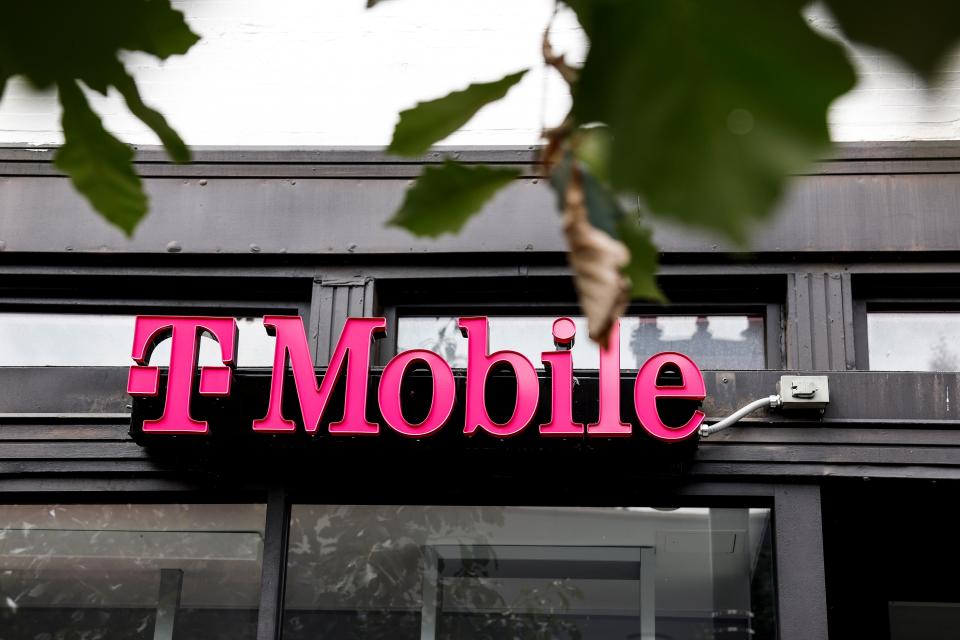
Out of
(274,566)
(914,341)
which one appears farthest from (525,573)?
(914,341)

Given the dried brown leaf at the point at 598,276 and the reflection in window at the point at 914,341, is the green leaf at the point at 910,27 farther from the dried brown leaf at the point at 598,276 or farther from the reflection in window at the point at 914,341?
the reflection in window at the point at 914,341

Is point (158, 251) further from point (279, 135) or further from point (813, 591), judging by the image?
point (813, 591)

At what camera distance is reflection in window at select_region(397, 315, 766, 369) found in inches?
283

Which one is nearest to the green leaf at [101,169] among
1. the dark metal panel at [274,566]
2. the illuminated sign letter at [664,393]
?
the illuminated sign letter at [664,393]

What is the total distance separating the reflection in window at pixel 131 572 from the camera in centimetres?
689

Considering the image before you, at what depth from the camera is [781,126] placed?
85cm

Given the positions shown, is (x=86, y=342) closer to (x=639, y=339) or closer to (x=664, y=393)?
(x=639, y=339)

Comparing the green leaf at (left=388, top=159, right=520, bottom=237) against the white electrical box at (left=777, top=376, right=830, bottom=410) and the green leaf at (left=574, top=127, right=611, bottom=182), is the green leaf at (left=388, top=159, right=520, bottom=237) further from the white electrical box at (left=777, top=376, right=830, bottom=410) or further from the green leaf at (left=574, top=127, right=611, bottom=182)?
the white electrical box at (left=777, top=376, right=830, bottom=410)

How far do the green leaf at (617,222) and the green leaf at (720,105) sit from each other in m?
0.12

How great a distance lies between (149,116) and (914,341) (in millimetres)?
6492

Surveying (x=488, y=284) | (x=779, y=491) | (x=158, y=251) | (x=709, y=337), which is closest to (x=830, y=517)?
(x=779, y=491)

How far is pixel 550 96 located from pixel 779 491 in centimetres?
311

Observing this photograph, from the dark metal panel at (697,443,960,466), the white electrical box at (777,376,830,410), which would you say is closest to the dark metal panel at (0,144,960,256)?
the white electrical box at (777,376,830,410)

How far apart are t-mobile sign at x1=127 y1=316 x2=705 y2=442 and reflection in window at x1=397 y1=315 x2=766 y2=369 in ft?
1.34
